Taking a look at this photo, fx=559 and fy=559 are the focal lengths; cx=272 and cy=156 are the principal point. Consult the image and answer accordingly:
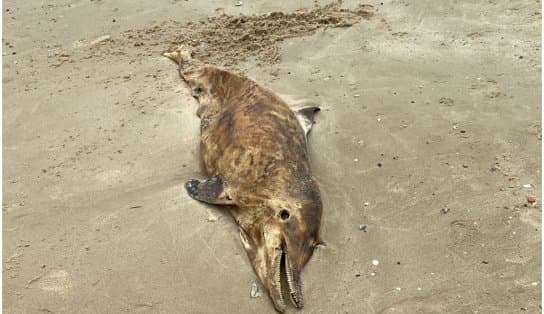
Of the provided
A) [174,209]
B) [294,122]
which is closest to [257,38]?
[294,122]

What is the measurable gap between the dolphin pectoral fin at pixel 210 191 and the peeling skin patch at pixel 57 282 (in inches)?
46.7

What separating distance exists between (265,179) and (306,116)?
134 cm

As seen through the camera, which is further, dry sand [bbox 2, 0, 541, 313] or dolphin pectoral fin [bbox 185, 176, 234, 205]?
dolphin pectoral fin [bbox 185, 176, 234, 205]

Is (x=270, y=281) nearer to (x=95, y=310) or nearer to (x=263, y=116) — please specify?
(x=95, y=310)

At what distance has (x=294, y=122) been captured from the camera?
5.18 metres

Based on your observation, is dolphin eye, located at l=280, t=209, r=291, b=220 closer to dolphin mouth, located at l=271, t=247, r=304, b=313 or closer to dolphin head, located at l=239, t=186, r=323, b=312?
dolphin head, located at l=239, t=186, r=323, b=312

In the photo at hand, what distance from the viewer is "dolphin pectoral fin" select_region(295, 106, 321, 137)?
544cm

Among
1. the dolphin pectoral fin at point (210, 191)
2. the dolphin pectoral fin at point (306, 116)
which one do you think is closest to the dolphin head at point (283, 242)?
the dolphin pectoral fin at point (210, 191)

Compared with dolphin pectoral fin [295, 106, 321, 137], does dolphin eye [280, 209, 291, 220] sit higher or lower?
lower

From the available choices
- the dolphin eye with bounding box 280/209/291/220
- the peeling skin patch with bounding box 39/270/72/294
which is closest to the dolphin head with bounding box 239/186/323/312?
the dolphin eye with bounding box 280/209/291/220

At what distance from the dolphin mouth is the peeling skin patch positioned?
57.8 inches

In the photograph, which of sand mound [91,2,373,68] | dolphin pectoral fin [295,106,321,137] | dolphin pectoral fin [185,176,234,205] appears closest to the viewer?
dolphin pectoral fin [185,176,234,205]

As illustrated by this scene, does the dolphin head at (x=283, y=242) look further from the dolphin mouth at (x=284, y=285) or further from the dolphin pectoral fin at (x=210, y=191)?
the dolphin pectoral fin at (x=210, y=191)

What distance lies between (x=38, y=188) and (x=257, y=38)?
11.0 feet
